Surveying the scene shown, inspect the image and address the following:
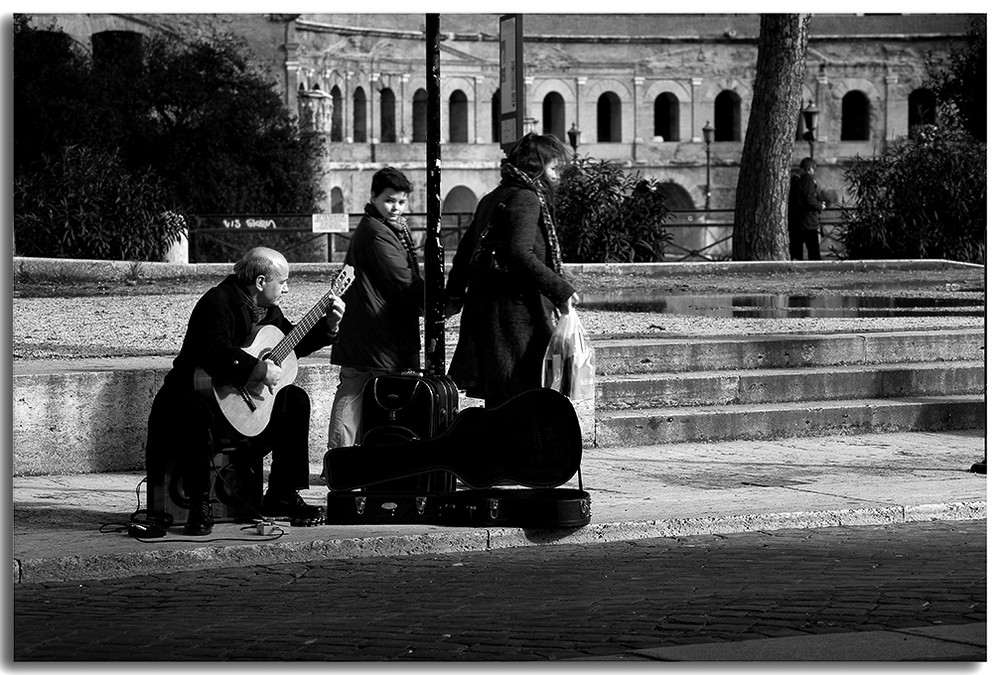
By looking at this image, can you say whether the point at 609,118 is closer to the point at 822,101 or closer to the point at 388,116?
the point at 822,101

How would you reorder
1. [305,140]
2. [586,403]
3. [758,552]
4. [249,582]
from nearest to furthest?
[249,582] → [758,552] → [586,403] → [305,140]

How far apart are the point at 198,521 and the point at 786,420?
4.88 m

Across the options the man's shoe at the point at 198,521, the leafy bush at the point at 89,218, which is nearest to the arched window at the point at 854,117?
the leafy bush at the point at 89,218

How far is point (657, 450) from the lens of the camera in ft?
35.4

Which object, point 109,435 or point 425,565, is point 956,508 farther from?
point 109,435

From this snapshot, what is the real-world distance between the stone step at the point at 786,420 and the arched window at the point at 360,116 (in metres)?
48.5

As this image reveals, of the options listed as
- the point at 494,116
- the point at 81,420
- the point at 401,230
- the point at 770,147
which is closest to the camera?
the point at 401,230

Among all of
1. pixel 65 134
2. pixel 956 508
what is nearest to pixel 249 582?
pixel 956 508

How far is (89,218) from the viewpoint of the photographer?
72.0 feet

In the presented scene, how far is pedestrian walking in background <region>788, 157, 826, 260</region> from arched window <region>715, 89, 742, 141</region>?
38769 mm

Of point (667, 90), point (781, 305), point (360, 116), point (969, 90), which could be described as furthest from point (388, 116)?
point (781, 305)

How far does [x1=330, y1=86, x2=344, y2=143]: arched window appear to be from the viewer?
5816cm

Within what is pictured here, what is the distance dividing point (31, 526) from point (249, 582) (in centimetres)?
140

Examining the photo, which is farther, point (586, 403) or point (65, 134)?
point (65, 134)
